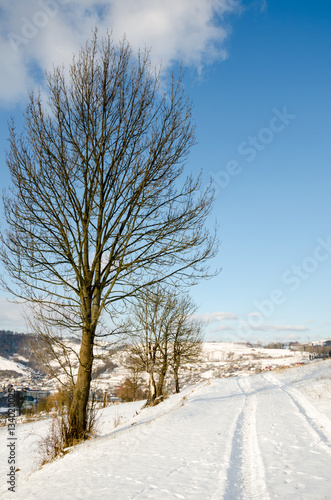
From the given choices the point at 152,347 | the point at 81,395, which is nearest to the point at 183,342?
the point at 152,347

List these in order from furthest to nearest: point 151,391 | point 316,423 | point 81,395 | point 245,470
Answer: point 151,391
point 316,423
point 81,395
point 245,470

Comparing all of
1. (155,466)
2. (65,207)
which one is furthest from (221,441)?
(65,207)

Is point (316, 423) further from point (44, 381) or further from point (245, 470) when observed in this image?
point (44, 381)

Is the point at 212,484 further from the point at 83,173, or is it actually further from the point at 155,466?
the point at 83,173

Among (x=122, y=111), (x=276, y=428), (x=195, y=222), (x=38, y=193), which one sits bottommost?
(x=276, y=428)

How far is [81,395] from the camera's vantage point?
748cm

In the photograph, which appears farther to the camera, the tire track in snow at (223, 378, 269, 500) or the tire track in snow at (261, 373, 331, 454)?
the tire track in snow at (261, 373, 331, 454)

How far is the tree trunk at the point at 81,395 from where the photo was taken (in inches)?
294

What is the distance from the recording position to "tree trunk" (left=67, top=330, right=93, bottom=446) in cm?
748

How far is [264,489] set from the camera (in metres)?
4.74

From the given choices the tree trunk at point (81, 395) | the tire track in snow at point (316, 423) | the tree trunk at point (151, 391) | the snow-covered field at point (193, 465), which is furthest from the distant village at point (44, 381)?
the tire track in snow at point (316, 423)

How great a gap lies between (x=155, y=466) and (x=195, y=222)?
501 cm

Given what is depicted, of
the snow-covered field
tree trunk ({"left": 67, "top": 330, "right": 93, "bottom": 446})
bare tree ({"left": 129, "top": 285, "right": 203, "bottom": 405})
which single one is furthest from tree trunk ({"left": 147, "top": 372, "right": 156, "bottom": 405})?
tree trunk ({"left": 67, "top": 330, "right": 93, "bottom": 446})

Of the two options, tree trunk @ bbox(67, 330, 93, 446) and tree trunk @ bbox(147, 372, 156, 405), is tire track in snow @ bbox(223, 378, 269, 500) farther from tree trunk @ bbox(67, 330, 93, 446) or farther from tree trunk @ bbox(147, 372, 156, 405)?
tree trunk @ bbox(147, 372, 156, 405)
